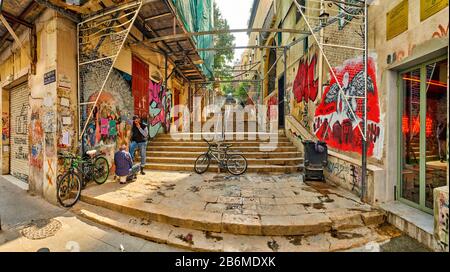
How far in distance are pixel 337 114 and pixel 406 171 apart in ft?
7.36

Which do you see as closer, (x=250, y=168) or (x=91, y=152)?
(x=91, y=152)

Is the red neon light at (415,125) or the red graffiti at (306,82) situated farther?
the red graffiti at (306,82)

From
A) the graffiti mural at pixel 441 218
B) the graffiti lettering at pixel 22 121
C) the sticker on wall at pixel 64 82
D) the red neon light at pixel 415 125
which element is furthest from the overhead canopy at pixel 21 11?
the graffiti mural at pixel 441 218

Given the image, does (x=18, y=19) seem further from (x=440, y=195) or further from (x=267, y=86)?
Result: (x=267, y=86)

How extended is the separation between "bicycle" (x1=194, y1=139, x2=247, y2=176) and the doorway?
3.96m

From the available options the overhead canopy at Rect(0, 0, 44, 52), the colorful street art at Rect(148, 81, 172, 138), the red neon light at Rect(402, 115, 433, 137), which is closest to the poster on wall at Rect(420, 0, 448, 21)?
the red neon light at Rect(402, 115, 433, 137)

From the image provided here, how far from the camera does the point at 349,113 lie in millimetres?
5164

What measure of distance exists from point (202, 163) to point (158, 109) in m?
4.12

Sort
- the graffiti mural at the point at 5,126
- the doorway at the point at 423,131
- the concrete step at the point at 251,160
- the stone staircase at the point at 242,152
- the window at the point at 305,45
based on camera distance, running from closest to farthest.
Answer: the doorway at the point at 423,131 < the stone staircase at the point at 242,152 < the concrete step at the point at 251,160 < the graffiti mural at the point at 5,126 < the window at the point at 305,45

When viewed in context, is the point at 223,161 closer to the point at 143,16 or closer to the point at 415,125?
the point at 415,125

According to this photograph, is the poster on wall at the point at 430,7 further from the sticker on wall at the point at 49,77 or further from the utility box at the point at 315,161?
the sticker on wall at the point at 49,77

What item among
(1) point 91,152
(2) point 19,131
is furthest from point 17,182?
(1) point 91,152

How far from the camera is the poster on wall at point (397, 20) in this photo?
3.61 meters

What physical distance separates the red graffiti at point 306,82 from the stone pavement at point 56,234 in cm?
672
